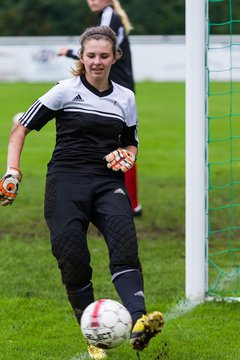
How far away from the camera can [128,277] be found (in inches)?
191

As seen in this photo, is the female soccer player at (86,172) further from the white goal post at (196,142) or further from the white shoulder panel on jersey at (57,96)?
the white goal post at (196,142)

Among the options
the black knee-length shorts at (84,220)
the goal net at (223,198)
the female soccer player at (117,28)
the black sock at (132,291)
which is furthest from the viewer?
the female soccer player at (117,28)

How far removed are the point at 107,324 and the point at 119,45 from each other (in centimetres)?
474

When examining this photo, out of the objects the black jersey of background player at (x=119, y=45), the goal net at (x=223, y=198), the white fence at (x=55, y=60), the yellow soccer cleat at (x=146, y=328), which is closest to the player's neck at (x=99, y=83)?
the goal net at (x=223, y=198)

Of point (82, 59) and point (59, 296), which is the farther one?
point (59, 296)

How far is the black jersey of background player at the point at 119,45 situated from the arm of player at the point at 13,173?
3.49m

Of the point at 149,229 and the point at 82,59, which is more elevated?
the point at 82,59

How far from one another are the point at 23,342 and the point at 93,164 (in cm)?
121

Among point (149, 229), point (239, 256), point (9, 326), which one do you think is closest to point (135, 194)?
point (149, 229)

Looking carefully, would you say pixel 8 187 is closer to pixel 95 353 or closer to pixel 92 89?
pixel 92 89

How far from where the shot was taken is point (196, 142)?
6.24 meters

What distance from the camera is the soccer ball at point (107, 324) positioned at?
177 inches

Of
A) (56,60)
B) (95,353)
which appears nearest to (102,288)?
(95,353)

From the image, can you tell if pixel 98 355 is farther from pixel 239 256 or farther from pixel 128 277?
pixel 239 256
